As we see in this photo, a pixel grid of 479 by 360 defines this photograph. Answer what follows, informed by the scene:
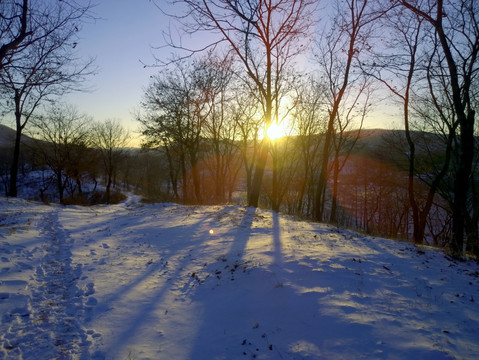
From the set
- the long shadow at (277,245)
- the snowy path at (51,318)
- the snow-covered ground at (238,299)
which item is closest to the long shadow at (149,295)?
the snow-covered ground at (238,299)

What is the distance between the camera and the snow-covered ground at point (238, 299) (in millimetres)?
3221

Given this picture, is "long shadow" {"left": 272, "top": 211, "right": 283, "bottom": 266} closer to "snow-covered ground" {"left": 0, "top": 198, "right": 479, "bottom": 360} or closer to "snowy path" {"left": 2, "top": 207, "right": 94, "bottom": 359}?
"snow-covered ground" {"left": 0, "top": 198, "right": 479, "bottom": 360}

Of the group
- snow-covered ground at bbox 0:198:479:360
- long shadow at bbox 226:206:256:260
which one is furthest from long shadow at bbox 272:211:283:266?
long shadow at bbox 226:206:256:260

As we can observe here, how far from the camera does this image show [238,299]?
4.40 meters

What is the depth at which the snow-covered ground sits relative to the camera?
3.22 m

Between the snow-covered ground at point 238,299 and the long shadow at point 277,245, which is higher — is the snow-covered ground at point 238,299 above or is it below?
below

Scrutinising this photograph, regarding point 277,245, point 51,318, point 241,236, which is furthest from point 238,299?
point 241,236

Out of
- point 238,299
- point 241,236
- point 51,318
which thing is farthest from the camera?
point 241,236

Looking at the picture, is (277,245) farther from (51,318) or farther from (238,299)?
(51,318)

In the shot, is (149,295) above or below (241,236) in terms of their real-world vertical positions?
below

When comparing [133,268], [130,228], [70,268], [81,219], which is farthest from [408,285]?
[81,219]

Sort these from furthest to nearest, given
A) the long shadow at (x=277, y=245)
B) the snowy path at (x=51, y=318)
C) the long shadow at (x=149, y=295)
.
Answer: the long shadow at (x=277, y=245), the long shadow at (x=149, y=295), the snowy path at (x=51, y=318)

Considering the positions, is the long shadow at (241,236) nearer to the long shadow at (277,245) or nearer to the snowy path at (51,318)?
the long shadow at (277,245)

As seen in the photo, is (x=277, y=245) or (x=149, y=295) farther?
(x=277, y=245)
